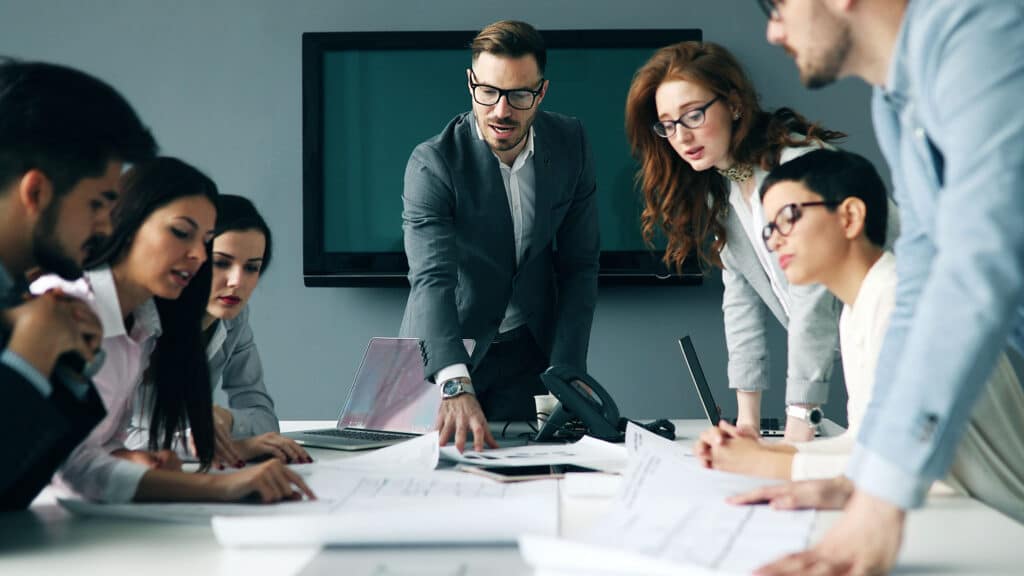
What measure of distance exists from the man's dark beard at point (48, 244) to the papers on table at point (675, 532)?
2.08 feet

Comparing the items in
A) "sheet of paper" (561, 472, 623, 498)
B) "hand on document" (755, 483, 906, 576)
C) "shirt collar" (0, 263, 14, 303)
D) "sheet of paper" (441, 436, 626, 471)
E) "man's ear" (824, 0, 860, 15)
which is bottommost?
"sheet of paper" (441, 436, 626, 471)

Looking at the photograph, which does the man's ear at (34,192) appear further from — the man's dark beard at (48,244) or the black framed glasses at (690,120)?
the black framed glasses at (690,120)

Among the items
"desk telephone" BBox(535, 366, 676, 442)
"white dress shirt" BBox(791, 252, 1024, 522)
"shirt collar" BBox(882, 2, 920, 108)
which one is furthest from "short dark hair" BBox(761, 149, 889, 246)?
"shirt collar" BBox(882, 2, 920, 108)

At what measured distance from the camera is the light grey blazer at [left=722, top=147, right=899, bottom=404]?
1811 mm

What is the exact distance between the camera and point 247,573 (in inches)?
32.6

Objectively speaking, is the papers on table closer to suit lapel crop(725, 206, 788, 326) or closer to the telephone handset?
the telephone handset

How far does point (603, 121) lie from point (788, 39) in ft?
8.17

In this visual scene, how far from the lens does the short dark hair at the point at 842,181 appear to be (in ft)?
5.01

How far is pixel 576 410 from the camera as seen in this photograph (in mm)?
1698

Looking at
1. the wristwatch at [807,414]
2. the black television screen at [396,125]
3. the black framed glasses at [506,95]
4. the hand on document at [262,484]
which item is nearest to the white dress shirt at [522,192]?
the black framed glasses at [506,95]

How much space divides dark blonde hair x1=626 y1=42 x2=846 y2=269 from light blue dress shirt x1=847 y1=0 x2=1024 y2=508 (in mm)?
1236

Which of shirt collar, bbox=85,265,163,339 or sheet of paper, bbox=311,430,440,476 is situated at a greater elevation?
shirt collar, bbox=85,265,163,339

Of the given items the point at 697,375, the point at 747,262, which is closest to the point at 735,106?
the point at 747,262

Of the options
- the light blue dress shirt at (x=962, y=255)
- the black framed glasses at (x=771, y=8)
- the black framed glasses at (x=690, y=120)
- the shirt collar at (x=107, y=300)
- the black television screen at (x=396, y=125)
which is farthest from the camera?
the black television screen at (x=396, y=125)
